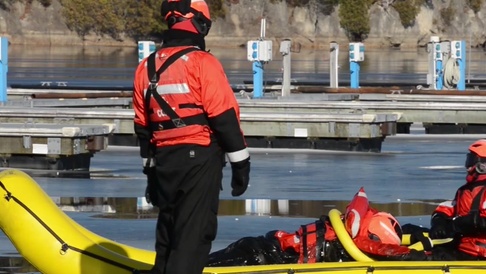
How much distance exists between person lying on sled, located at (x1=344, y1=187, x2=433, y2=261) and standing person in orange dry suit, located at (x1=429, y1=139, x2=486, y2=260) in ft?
0.92

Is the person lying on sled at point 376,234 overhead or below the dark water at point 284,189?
overhead

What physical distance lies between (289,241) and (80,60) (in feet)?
163

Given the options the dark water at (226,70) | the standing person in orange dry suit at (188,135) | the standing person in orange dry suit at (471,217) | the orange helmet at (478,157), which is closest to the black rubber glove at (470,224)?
the standing person in orange dry suit at (471,217)

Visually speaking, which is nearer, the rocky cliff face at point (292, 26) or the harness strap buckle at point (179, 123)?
the harness strap buckle at point (179, 123)

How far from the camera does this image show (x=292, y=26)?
8269 centimetres

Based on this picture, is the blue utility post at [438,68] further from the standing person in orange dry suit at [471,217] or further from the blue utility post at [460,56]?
the standing person in orange dry suit at [471,217]

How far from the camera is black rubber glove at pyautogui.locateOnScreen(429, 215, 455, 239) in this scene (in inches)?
382

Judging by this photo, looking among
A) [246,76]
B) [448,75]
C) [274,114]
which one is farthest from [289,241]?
[246,76]

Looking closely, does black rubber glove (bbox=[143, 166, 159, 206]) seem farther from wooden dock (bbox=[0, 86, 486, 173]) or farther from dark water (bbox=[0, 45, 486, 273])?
wooden dock (bbox=[0, 86, 486, 173])

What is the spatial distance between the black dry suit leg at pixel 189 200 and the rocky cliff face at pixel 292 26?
229 ft

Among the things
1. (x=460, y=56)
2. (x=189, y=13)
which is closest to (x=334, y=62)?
(x=460, y=56)

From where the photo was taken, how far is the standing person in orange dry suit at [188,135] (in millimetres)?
7473

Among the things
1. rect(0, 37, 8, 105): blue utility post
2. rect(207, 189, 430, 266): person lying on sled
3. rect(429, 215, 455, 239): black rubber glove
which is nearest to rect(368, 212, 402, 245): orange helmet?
rect(207, 189, 430, 266): person lying on sled

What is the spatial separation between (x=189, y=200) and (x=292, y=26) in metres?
75.6
